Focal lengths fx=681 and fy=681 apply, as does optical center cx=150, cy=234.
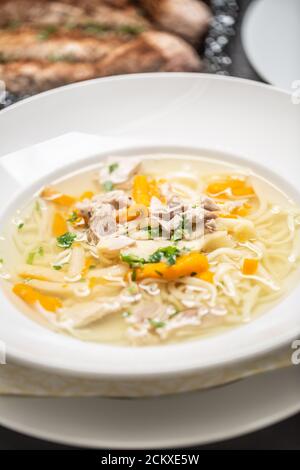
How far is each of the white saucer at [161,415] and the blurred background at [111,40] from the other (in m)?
2.87

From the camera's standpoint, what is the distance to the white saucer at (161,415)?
254 centimetres

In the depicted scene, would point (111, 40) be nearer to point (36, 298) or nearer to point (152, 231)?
point (152, 231)

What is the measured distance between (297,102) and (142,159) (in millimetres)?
1000

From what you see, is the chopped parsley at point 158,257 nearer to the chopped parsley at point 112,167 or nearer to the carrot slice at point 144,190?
the carrot slice at point 144,190

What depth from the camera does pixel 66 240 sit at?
3557 mm

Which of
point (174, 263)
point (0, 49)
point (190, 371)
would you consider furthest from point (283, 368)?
point (0, 49)

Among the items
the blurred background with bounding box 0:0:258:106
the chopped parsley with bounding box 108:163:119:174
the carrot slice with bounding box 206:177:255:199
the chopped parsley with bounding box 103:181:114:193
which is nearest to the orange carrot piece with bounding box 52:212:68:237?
the chopped parsley with bounding box 103:181:114:193

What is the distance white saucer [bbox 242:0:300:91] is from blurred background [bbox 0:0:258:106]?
0.79 feet

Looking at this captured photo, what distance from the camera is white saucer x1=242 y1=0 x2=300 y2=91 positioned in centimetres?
476

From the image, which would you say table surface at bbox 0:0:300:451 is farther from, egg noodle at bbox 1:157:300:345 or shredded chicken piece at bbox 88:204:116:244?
shredded chicken piece at bbox 88:204:116:244

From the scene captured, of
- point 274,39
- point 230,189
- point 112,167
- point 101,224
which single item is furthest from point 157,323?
point 274,39

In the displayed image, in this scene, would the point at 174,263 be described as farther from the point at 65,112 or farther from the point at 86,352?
the point at 65,112

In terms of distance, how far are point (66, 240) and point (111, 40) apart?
2.49m

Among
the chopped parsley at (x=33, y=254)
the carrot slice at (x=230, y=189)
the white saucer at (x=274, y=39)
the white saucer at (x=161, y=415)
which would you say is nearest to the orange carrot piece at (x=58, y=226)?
the chopped parsley at (x=33, y=254)
